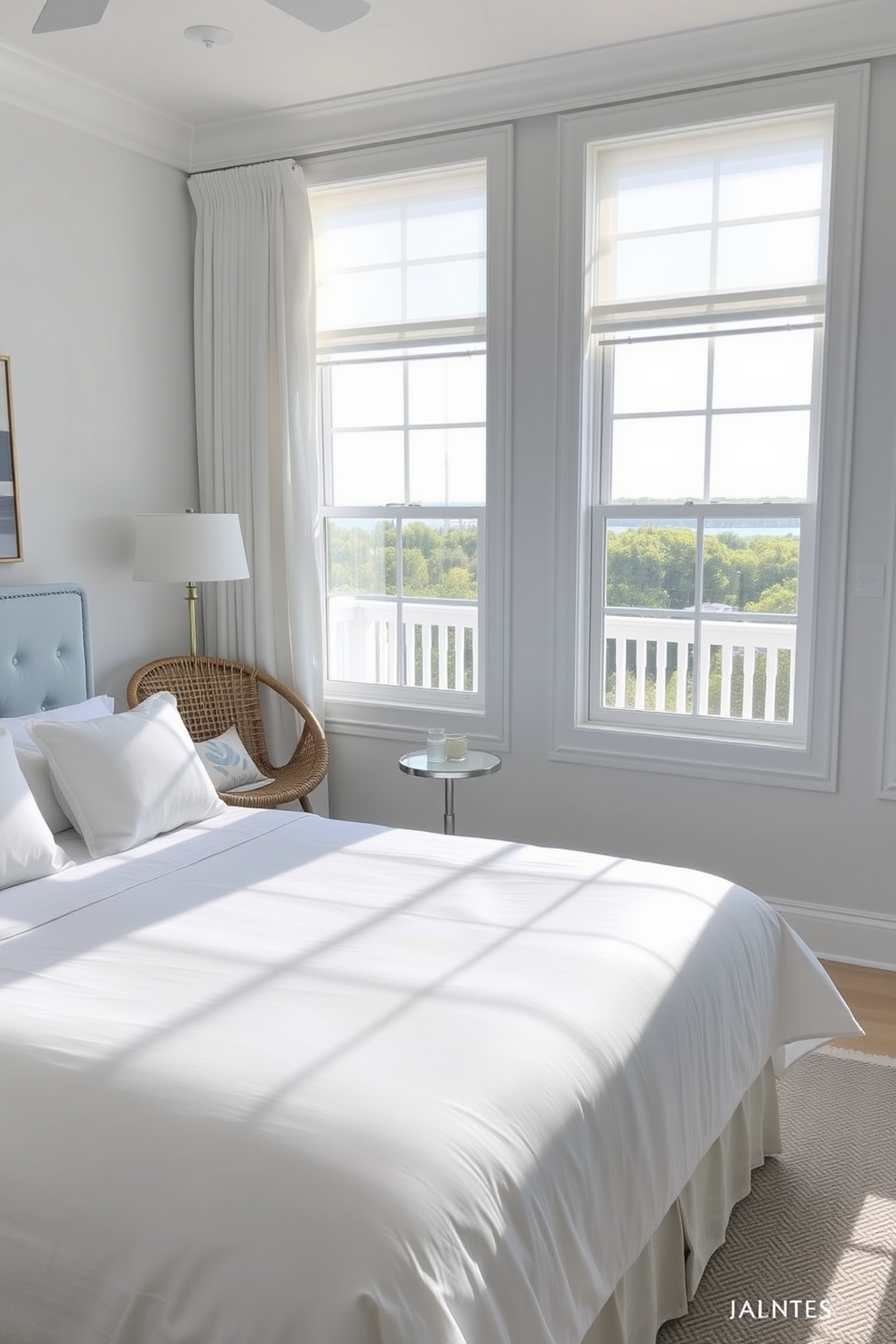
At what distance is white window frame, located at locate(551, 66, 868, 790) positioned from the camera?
345cm

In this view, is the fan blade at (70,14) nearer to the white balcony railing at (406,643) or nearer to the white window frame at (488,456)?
the white window frame at (488,456)

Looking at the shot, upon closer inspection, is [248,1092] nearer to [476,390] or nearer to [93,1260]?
[93,1260]

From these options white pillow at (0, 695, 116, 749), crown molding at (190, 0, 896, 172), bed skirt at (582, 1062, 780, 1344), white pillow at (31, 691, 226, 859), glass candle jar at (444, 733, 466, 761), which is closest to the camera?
bed skirt at (582, 1062, 780, 1344)

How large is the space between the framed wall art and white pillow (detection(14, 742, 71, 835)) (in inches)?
38.0

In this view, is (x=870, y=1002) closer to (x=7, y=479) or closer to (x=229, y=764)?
(x=229, y=764)

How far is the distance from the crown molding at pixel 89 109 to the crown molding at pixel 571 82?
0.45 feet

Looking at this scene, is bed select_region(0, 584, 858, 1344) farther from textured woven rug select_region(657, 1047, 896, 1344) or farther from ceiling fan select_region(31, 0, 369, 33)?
ceiling fan select_region(31, 0, 369, 33)

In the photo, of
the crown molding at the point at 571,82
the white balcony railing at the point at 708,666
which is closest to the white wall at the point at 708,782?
the crown molding at the point at 571,82

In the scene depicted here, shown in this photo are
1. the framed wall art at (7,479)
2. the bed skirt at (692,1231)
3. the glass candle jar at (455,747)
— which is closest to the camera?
the bed skirt at (692,1231)

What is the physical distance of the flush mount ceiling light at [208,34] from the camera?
3416 mm

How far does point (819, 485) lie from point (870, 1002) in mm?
1651

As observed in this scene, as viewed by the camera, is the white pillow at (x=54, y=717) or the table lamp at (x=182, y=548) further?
the table lamp at (x=182, y=548)

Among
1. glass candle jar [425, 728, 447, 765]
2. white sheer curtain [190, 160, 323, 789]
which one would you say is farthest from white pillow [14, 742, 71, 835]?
white sheer curtain [190, 160, 323, 789]

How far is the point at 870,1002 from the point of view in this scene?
3441mm
